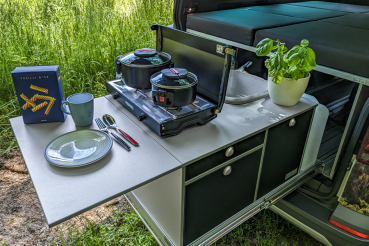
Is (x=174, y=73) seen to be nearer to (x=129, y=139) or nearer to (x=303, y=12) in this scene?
(x=129, y=139)

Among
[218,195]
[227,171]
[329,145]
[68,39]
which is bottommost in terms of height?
[329,145]

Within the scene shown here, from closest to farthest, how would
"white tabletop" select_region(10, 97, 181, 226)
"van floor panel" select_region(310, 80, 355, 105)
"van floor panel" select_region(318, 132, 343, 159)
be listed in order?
1. "white tabletop" select_region(10, 97, 181, 226)
2. "van floor panel" select_region(318, 132, 343, 159)
3. "van floor panel" select_region(310, 80, 355, 105)

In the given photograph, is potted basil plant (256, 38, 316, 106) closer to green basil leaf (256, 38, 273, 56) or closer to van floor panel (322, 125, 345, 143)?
green basil leaf (256, 38, 273, 56)

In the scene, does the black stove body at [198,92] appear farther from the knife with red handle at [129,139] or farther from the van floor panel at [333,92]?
the van floor panel at [333,92]

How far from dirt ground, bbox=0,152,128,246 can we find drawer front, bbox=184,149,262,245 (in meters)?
0.70

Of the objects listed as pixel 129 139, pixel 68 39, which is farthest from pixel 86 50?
pixel 129 139

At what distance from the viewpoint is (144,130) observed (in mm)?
1095

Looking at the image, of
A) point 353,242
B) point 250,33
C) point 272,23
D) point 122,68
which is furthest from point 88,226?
point 272,23

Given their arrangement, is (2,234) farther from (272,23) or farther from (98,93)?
(272,23)

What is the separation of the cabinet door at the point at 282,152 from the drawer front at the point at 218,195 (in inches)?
2.9

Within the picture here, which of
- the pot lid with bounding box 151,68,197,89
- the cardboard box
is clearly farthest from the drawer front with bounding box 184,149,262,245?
the cardboard box

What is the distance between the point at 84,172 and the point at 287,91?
892mm

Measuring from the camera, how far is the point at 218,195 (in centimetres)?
114

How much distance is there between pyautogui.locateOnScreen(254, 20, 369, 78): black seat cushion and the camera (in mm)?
1297
